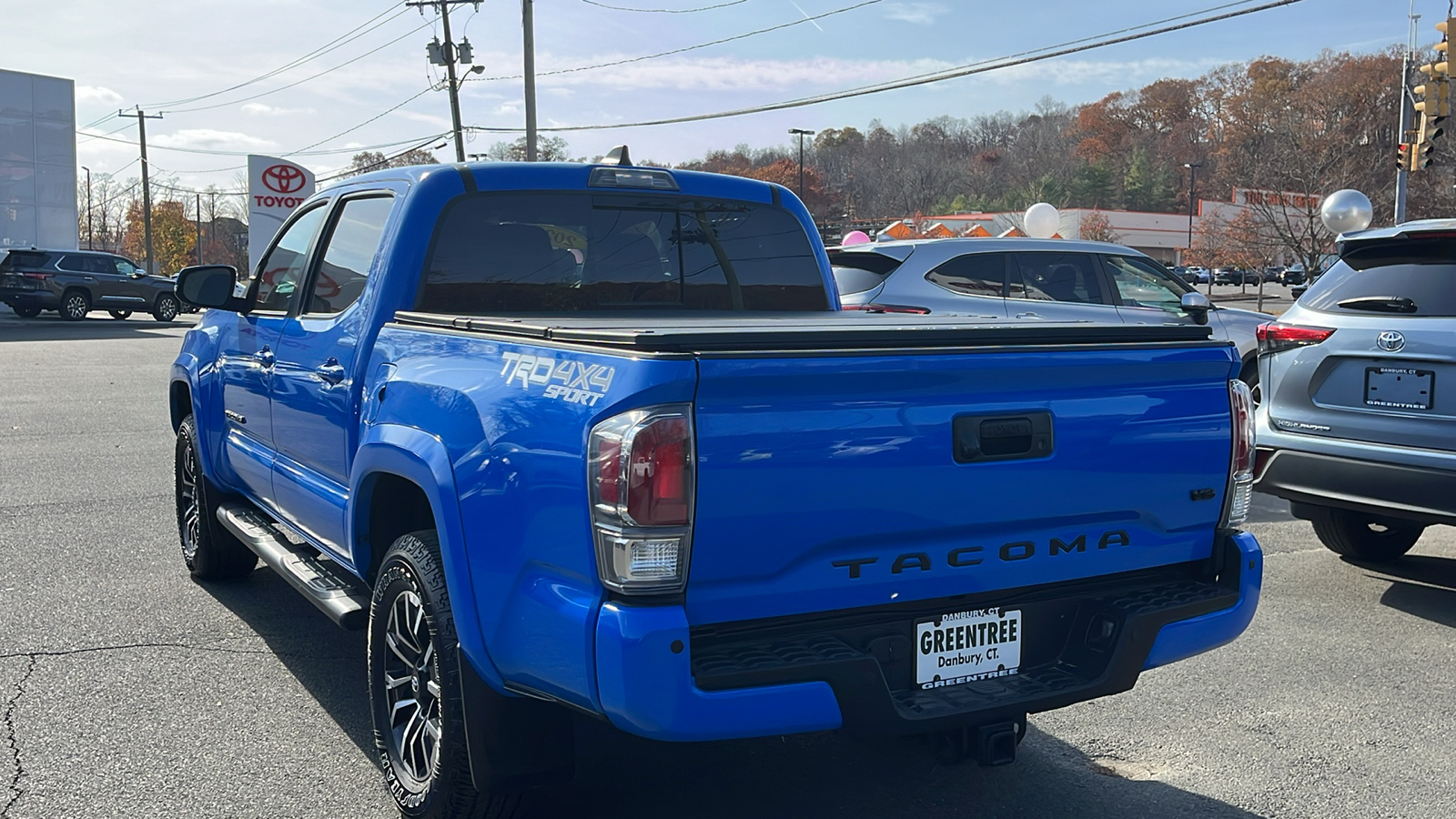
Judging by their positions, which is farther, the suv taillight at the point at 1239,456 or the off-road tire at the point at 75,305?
the off-road tire at the point at 75,305

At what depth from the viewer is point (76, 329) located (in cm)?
3055

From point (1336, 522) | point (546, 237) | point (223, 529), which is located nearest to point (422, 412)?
point (546, 237)

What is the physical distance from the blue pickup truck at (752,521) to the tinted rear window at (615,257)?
116 mm

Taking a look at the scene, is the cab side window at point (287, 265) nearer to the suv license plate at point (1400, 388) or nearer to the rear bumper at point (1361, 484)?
the rear bumper at point (1361, 484)

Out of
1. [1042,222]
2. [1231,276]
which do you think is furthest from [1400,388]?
[1231,276]

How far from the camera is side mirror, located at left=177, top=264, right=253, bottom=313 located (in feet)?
17.1

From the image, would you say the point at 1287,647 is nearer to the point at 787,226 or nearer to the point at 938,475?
the point at 787,226

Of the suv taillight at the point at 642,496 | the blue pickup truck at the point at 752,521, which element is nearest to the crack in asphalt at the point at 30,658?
the blue pickup truck at the point at 752,521

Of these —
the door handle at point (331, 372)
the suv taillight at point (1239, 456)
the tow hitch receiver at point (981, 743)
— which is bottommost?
the tow hitch receiver at point (981, 743)

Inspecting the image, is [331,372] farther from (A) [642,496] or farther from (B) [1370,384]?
(B) [1370,384]

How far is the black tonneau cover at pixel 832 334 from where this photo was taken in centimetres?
258

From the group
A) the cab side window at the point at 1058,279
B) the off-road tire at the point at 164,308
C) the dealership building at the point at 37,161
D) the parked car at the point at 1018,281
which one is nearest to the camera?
the parked car at the point at 1018,281

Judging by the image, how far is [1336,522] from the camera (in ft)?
21.8

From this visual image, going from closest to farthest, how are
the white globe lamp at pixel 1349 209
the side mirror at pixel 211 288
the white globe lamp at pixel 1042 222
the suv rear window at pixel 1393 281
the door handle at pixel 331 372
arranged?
the door handle at pixel 331 372
the side mirror at pixel 211 288
the suv rear window at pixel 1393 281
the white globe lamp at pixel 1349 209
the white globe lamp at pixel 1042 222
